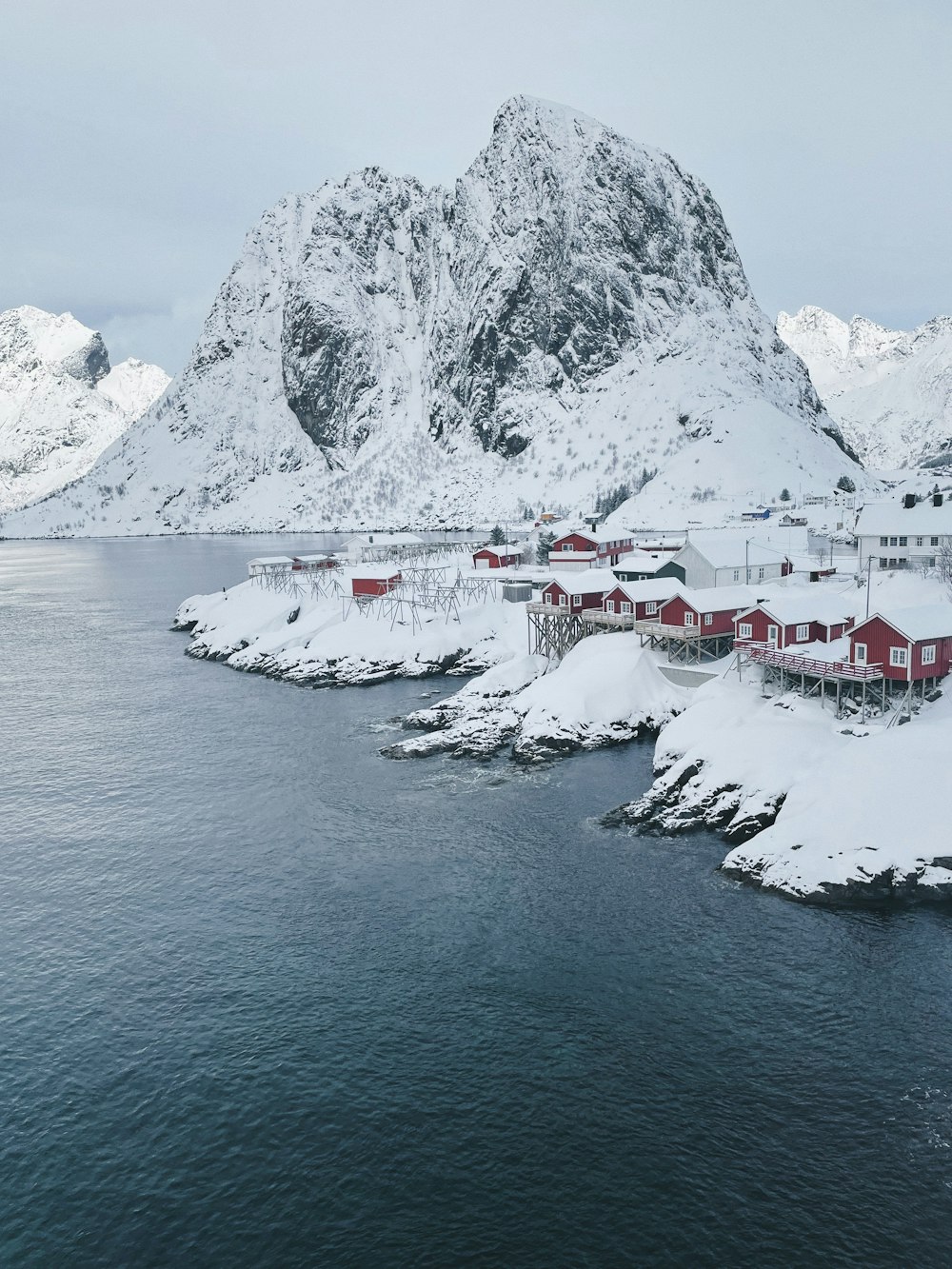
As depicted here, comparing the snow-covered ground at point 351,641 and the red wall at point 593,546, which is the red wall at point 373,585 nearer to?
the snow-covered ground at point 351,641

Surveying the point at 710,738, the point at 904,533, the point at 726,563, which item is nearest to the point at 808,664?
the point at 710,738

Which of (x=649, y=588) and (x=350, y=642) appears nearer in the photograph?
(x=649, y=588)

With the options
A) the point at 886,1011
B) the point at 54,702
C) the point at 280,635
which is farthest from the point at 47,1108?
the point at 280,635

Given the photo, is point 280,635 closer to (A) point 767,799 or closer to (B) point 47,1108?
(A) point 767,799

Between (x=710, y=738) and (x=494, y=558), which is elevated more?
(x=494, y=558)

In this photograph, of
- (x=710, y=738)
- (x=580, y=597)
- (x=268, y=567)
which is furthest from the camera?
(x=268, y=567)

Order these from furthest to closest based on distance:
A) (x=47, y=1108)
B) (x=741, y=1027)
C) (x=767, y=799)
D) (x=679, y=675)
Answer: (x=679, y=675)
(x=767, y=799)
(x=741, y=1027)
(x=47, y=1108)

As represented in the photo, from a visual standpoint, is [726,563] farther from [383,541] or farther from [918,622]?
[383,541]
